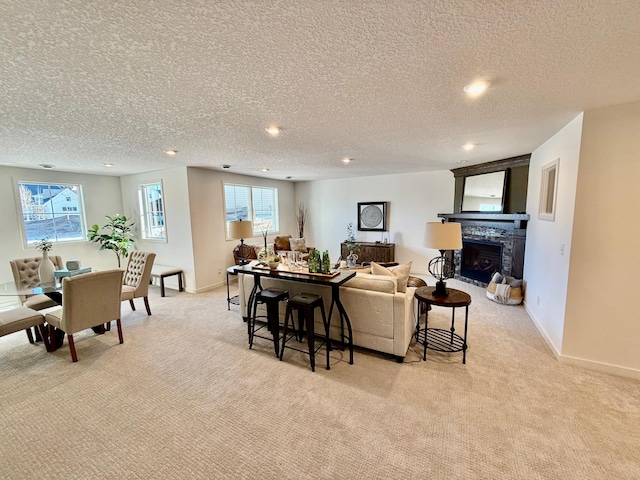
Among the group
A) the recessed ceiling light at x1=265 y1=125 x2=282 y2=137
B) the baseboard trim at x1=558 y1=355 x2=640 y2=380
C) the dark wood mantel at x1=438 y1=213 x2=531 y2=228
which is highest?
the recessed ceiling light at x1=265 y1=125 x2=282 y2=137

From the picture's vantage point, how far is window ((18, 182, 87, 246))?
4820 millimetres

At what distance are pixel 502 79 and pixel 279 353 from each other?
306cm

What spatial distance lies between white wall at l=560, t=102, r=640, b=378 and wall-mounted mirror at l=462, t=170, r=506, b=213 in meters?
2.51

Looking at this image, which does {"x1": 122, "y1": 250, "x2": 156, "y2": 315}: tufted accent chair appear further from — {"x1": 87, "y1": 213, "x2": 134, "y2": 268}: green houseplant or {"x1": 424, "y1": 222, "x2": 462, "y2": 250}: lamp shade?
{"x1": 424, "y1": 222, "x2": 462, "y2": 250}: lamp shade

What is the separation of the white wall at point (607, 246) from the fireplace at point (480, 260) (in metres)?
2.48

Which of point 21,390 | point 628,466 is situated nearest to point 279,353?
point 21,390

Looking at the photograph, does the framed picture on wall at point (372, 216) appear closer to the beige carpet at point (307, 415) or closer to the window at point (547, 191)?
the window at point (547, 191)

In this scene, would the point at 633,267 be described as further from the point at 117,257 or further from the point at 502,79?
the point at 117,257

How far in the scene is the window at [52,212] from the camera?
190 inches

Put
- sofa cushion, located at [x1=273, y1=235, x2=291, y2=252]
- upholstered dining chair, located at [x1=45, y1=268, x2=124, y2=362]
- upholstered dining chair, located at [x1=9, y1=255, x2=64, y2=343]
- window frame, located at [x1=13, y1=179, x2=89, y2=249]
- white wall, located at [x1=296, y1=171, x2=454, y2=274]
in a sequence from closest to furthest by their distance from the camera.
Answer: upholstered dining chair, located at [x1=45, y1=268, x2=124, y2=362] < upholstered dining chair, located at [x1=9, y1=255, x2=64, y2=343] < window frame, located at [x1=13, y1=179, x2=89, y2=249] < white wall, located at [x1=296, y1=171, x2=454, y2=274] < sofa cushion, located at [x1=273, y1=235, x2=291, y2=252]

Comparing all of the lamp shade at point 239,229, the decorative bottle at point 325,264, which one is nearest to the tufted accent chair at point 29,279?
the lamp shade at point 239,229

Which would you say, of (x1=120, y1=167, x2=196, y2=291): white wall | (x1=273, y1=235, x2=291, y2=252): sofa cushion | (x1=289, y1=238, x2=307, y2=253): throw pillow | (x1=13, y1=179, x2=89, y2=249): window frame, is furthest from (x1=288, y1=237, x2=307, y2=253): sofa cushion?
(x1=13, y1=179, x2=89, y2=249): window frame

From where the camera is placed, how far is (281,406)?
84.0 inches

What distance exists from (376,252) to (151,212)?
5184 mm
